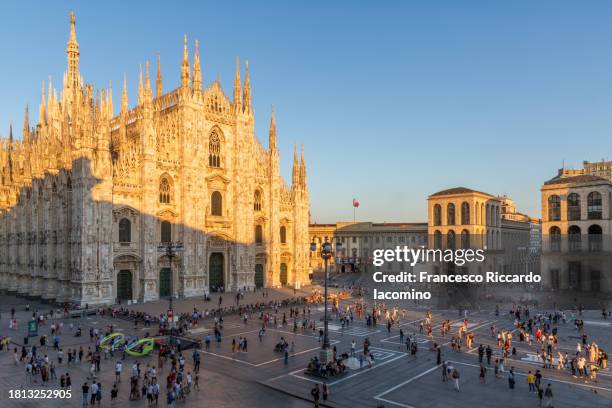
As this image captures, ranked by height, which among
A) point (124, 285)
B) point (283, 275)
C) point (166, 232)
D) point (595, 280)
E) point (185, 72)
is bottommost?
point (283, 275)

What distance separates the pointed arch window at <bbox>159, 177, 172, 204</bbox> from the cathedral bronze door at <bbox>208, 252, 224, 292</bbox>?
9.39 meters

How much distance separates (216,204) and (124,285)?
15.0m

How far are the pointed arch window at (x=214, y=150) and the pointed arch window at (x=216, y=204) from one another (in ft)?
12.3

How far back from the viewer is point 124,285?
48.7m

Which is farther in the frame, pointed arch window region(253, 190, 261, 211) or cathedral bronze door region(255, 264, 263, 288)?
pointed arch window region(253, 190, 261, 211)

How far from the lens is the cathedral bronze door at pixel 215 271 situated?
57.6m

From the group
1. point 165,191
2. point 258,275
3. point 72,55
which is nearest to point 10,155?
point 72,55

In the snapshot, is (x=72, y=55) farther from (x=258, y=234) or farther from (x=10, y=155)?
(x=258, y=234)

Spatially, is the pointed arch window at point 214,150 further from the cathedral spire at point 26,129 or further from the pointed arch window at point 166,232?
the cathedral spire at point 26,129

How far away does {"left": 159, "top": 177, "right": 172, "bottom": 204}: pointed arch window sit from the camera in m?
52.2

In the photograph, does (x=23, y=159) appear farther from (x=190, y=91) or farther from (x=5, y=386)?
(x=5, y=386)

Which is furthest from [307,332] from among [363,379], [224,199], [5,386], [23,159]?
[23,159]

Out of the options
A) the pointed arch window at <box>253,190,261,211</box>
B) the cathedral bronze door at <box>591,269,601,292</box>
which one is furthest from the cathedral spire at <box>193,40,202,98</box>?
the cathedral bronze door at <box>591,269,601,292</box>

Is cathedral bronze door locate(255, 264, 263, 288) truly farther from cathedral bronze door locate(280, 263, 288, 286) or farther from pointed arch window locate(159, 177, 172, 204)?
Answer: pointed arch window locate(159, 177, 172, 204)
